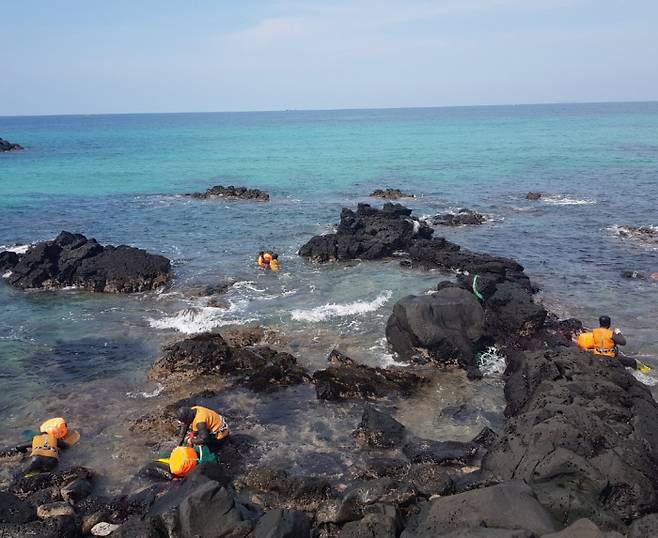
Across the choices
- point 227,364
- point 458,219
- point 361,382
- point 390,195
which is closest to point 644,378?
point 361,382

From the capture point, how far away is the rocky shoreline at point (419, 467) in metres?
9.17

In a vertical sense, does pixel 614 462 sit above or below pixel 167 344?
above

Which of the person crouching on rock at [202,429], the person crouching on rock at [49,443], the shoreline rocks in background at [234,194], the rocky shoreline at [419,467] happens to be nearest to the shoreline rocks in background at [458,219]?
the shoreline rocks in background at [234,194]

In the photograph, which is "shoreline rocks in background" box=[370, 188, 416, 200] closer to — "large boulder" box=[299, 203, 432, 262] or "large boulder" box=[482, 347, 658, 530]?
"large boulder" box=[299, 203, 432, 262]

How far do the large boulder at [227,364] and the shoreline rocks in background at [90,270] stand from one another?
349 inches

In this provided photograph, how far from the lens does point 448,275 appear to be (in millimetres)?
27031

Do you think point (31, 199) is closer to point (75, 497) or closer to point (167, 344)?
point (167, 344)

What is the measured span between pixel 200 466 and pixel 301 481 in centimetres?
214

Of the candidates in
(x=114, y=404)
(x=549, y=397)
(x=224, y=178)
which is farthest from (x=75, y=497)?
(x=224, y=178)

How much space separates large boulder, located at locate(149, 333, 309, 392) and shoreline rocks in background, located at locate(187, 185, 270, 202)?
106ft

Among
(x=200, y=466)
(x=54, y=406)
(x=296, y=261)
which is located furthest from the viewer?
(x=296, y=261)

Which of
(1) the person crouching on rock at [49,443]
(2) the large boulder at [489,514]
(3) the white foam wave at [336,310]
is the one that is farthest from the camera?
(3) the white foam wave at [336,310]

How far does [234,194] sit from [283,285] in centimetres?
2612

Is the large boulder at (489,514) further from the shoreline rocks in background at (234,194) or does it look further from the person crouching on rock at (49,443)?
the shoreline rocks in background at (234,194)
